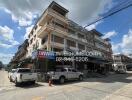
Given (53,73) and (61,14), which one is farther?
(61,14)

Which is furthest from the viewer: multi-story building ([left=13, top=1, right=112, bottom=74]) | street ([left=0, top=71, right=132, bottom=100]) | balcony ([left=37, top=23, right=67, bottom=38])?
multi-story building ([left=13, top=1, right=112, bottom=74])

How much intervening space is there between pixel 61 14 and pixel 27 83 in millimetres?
19995

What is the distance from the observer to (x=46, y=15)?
2809 cm

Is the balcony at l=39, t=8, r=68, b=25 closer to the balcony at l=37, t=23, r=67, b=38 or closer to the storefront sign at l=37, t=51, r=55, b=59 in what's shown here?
the balcony at l=37, t=23, r=67, b=38

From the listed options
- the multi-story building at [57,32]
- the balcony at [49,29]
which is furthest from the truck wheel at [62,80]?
the balcony at [49,29]

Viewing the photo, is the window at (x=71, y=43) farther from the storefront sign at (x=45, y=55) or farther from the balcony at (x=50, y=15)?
the storefront sign at (x=45, y=55)

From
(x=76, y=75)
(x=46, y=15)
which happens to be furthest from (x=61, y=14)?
(x=76, y=75)

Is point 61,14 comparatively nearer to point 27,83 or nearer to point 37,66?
point 37,66

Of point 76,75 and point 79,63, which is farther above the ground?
point 79,63

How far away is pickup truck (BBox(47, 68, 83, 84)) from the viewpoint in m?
17.1

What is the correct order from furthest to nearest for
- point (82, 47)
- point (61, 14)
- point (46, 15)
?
point (82, 47)
point (61, 14)
point (46, 15)

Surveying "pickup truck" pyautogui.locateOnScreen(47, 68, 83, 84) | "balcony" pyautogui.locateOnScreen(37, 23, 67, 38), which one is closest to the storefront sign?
"pickup truck" pyautogui.locateOnScreen(47, 68, 83, 84)

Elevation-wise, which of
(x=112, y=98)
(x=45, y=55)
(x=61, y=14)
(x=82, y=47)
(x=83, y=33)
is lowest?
(x=112, y=98)

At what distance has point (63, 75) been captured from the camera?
18031 mm
